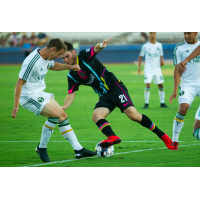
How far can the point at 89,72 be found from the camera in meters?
5.98

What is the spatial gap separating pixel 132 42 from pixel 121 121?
95.4ft

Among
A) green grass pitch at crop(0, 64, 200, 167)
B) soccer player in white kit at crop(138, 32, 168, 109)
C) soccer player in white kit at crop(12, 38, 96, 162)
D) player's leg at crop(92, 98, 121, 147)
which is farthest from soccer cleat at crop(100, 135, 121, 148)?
soccer player in white kit at crop(138, 32, 168, 109)

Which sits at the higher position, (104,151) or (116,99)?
(116,99)

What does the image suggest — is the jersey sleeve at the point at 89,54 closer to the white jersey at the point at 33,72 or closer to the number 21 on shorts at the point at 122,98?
the white jersey at the point at 33,72

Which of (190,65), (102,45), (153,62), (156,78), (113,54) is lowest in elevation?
(113,54)

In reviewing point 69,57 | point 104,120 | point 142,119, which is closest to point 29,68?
point 69,57

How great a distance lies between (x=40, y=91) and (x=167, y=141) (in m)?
2.44

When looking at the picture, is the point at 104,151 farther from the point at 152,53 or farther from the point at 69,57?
the point at 152,53

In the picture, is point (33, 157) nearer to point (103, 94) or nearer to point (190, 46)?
point (103, 94)

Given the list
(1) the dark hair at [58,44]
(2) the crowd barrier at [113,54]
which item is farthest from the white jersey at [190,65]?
(2) the crowd barrier at [113,54]

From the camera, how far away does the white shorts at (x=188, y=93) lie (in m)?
6.13

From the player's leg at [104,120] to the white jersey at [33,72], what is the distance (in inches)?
42.1

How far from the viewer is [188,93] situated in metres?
6.18

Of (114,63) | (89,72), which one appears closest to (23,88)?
(89,72)
